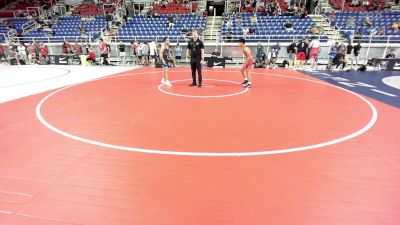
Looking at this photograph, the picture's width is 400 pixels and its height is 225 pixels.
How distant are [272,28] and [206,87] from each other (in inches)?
530

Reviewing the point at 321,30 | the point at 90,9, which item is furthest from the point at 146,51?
the point at 90,9

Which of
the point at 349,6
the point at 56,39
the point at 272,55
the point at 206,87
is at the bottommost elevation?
the point at 206,87

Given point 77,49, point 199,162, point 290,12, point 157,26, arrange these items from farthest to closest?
point 157,26 < point 290,12 < point 77,49 < point 199,162

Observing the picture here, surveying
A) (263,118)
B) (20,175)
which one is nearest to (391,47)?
(263,118)

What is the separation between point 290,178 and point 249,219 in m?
1.12

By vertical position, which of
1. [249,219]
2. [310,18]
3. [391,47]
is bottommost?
[249,219]

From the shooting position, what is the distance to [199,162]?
4.21 m

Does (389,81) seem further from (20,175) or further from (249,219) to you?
(20,175)

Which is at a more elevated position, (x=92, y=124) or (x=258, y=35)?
(x=258, y=35)

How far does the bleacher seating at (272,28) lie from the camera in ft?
62.5

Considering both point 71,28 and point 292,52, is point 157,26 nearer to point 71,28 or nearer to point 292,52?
point 71,28

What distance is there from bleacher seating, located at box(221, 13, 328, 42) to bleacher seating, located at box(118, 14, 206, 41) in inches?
117

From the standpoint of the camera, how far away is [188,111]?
22.4 ft

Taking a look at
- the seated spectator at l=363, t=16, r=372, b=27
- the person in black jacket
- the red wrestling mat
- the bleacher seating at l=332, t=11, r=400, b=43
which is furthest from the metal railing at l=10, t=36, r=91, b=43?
the seated spectator at l=363, t=16, r=372, b=27
